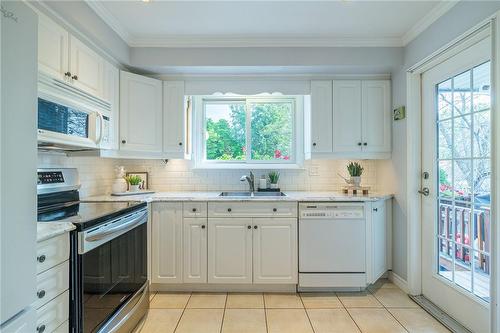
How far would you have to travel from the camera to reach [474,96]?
1.96m

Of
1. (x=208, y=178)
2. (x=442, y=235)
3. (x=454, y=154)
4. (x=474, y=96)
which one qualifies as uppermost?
(x=474, y=96)

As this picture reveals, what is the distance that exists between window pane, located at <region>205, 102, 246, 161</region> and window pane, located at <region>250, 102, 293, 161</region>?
0.14 meters

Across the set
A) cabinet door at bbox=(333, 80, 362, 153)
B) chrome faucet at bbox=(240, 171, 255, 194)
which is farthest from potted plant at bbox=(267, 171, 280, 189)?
cabinet door at bbox=(333, 80, 362, 153)

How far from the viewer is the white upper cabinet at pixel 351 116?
2.91 metres

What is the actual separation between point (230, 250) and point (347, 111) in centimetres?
184

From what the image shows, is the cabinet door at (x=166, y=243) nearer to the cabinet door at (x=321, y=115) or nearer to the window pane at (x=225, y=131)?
the window pane at (x=225, y=131)

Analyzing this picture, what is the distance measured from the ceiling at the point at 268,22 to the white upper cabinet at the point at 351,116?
428 mm

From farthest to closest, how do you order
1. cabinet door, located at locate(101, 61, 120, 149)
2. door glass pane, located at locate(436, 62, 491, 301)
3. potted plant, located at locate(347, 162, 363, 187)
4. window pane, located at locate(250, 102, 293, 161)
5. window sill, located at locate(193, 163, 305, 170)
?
window pane, located at locate(250, 102, 293, 161) < window sill, located at locate(193, 163, 305, 170) < potted plant, located at locate(347, 162, 363, 187) < cabinet door, located at locate(101, 61, 120, 149) < door glass pane, located at locate(436, 62, 491, 301)

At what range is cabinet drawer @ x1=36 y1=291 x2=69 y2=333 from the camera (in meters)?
1.23

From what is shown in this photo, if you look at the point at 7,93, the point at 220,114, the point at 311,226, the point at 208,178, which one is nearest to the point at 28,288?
the point at 7,93

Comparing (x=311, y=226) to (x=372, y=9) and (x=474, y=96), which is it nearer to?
(x=474, y=96)

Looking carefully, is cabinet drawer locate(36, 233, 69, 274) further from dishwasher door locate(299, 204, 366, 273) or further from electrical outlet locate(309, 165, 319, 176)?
electrical outlet locate(309, 165, 319, 176)

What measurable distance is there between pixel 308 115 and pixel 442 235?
1638 millimetres

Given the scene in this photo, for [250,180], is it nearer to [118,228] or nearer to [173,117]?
[173,117]
